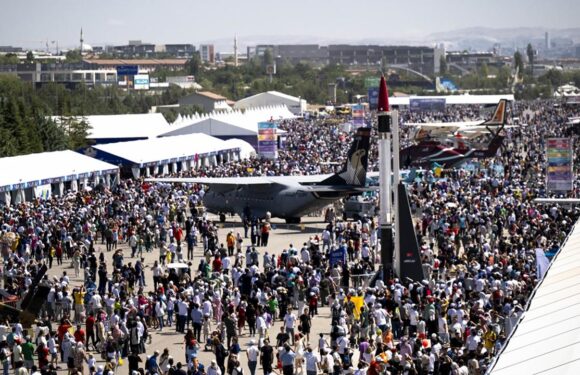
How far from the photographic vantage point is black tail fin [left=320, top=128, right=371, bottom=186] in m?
39.9

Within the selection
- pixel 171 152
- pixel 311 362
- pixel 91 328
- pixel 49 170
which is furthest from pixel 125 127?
pixel 311 362

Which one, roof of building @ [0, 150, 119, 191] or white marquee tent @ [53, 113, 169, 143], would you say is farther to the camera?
white marquee tent @ [53, 113, 169, 143]

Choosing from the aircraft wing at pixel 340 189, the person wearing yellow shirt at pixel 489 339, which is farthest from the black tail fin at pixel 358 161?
the person wearing yellow shirt at pixel 489 339

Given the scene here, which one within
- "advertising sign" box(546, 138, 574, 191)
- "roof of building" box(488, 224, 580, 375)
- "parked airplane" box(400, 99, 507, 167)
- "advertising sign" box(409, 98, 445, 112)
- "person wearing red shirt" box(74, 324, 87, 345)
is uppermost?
"roof of building" box(488, 224, 580, 375)

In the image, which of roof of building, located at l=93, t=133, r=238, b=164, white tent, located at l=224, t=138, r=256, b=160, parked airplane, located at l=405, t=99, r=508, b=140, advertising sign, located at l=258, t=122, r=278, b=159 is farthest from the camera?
parked airplane, located at l=405, t=99, r=508, b=140

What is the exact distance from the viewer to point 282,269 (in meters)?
28.7

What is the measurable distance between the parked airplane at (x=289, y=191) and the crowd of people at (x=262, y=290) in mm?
1079

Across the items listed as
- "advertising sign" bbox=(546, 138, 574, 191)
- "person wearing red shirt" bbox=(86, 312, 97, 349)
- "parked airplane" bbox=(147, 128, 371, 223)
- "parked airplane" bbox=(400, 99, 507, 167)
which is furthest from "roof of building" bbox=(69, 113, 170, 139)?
"person wearing red shirt" bbox=(86, 312, 97, 349)

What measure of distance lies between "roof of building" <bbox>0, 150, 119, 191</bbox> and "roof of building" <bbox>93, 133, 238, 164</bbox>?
299 centimetres

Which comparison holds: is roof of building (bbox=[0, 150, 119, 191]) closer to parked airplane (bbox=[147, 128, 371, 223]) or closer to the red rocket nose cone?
parked airplane (bbox=[147, 128, 371, 223])

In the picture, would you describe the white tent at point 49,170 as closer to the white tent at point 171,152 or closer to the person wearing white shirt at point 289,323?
the white tent at point 171,152

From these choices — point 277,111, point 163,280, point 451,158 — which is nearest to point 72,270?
point 163,280

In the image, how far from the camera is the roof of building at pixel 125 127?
240 ft

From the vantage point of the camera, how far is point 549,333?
44.4 feet
